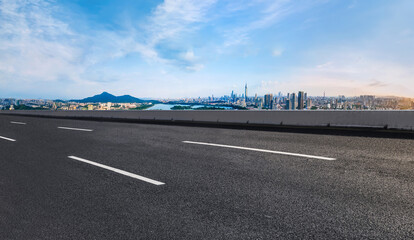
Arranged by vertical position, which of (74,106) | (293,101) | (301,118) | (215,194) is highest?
(293,101)

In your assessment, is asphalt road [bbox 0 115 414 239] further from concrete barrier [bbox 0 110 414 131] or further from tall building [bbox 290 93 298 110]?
tall building [bbox 290 93 298 110]

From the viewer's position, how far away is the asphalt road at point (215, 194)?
280 centimetres

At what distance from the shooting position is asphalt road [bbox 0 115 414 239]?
2799 mm

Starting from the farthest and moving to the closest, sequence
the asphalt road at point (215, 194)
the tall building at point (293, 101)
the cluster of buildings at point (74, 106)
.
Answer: the cluster of buildings at point (74, 106)
the tall building at point (293, 101)
the asphalt road at point (215, 194)

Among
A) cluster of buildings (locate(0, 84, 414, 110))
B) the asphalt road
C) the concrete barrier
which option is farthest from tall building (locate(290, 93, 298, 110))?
the asphalt road

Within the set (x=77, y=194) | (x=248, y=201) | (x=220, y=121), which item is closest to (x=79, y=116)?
(x=220, y=121)

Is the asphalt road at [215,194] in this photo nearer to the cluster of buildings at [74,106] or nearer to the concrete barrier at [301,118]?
the concrete barrier at [301,118]

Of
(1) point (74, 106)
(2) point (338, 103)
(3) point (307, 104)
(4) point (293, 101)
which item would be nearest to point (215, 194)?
(2) point (338, 103)

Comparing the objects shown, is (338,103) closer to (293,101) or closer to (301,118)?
(301,118)

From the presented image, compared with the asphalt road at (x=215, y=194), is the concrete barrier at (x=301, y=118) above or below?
above

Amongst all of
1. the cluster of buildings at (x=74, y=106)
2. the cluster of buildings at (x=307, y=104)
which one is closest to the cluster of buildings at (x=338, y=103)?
the cluster of buildings at (x=307, y=104)

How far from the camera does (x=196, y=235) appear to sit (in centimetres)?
268

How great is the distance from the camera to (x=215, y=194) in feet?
12.3

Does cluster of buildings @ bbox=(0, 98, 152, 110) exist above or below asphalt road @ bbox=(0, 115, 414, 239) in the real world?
above
